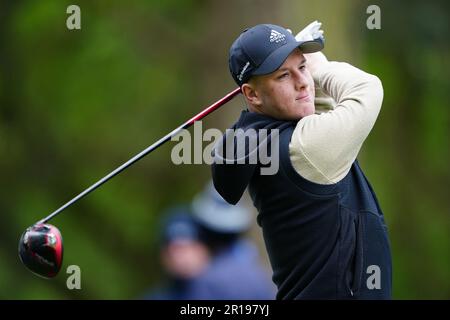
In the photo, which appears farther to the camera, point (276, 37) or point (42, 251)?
point (42, 251)

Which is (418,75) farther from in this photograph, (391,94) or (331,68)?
(331,68)

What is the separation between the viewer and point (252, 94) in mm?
4387

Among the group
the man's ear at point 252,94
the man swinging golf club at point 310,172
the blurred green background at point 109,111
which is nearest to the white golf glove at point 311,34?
the man swinging golf club at point 310,172

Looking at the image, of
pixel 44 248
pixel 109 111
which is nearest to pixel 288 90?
pixel 44 248

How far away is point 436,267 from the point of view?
15.3 m

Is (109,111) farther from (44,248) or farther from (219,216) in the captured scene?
(44,248)

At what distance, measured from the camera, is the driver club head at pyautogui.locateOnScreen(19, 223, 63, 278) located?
465cm

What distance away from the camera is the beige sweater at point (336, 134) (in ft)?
13.8

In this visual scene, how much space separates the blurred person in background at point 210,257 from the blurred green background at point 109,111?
4.47 metres

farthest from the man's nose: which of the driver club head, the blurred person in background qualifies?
the blurred person in background

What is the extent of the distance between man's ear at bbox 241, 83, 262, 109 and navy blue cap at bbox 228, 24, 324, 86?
0.08ft

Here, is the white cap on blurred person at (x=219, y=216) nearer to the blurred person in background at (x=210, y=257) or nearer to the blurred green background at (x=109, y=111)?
the blurred person in background at (x=210, y=257)

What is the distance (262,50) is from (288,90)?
0.18 meters

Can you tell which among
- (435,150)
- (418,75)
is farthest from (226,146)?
(435,150)
